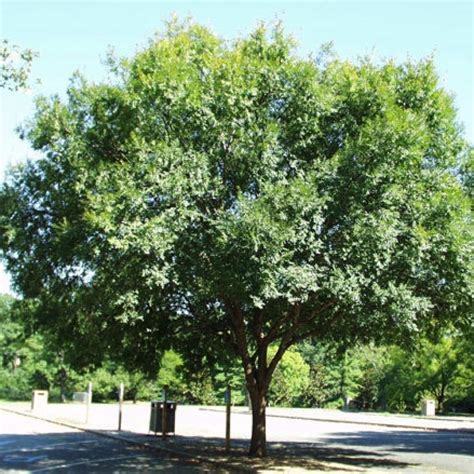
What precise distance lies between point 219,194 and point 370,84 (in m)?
4.02

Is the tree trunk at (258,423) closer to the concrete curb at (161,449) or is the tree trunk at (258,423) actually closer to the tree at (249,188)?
the concrete curb at (161,449)

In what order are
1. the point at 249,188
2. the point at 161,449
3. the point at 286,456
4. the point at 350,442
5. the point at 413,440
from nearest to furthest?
the point at 249,188
the point at 286,456
the point at 161,449
the point at 350,442
the point at 413,440

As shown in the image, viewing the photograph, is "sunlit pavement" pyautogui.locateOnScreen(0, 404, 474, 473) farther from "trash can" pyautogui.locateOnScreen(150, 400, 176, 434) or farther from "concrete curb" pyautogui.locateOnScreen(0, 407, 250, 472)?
"trash can" pyautogui.locateOnScreen(150, 400, 176, 434)

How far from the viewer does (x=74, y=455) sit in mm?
17922

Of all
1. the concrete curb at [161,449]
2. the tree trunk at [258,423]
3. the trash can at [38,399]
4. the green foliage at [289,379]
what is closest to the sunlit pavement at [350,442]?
the concrete curb at [161,449]

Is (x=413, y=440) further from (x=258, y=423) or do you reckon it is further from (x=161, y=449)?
(x=161, y=449)

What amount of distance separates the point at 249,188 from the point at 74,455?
946cm

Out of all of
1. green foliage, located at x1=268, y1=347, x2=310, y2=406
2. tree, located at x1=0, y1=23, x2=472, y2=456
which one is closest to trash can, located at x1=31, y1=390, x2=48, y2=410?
green foliage, located at x1=268, y1=347, x2=310, y2=406

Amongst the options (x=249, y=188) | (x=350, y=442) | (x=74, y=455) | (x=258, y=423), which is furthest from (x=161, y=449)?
(x=249, y=188)

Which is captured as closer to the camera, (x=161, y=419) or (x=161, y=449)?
(x=161, y=449)

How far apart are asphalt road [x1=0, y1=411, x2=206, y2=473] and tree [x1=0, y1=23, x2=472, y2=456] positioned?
12.1ft

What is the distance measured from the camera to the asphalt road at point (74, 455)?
15375 millimetres

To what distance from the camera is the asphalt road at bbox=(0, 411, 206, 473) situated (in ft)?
50.4

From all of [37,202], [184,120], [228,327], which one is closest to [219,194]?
[184,120]
